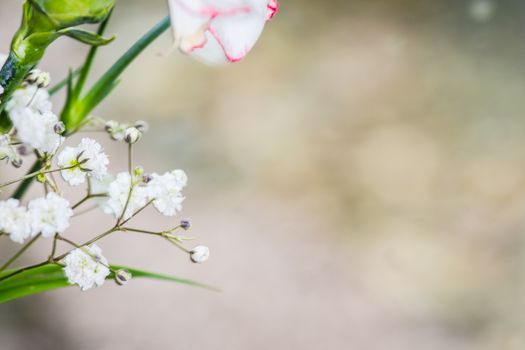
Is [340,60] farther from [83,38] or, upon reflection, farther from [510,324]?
[83,38]

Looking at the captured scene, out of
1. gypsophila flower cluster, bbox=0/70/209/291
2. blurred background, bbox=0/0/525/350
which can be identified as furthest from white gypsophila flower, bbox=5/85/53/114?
blurred background, bbox=0/0/525/350

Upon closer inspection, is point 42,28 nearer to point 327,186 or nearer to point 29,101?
point 29,101

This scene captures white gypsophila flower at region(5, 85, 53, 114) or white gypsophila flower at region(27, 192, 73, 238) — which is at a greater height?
white gypsophila flower at region(5, 85, 53, 114)

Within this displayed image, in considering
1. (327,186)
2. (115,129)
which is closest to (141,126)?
(115,129)

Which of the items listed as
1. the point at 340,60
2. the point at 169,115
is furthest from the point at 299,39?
the point at 169,115

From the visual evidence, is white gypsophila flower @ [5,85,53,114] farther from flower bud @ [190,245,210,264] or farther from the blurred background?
the blurred background

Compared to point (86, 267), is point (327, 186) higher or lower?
higher
